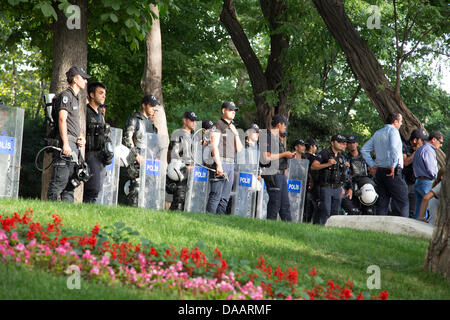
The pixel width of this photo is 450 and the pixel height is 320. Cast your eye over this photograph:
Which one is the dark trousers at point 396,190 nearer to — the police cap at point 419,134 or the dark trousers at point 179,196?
the police cap at point 419,134

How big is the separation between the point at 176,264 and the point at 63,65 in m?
6.37

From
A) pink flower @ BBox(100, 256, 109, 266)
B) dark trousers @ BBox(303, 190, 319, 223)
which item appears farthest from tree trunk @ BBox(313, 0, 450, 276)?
pink flower @ BBox(100, 256, 109, 266)

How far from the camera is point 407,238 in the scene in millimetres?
8836

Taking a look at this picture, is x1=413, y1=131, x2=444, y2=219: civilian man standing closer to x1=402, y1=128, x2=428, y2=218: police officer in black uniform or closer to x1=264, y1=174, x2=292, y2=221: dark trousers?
x1=402, y1=128, x2=428, y2=218: police officer in black uniform

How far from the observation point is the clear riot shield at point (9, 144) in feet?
31.7

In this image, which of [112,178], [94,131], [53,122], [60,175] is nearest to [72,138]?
[53,122]

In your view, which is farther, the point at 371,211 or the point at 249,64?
the point at 249,64

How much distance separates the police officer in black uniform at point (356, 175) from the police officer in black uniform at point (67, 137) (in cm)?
644

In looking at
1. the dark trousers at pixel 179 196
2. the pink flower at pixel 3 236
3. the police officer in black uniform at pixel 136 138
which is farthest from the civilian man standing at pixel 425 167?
the pink flower at pixel 3 236

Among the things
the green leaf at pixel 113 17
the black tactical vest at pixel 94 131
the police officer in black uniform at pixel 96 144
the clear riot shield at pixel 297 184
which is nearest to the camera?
the police officer in black uniform at pixel 96 144

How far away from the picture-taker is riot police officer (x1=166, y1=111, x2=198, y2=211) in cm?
1120

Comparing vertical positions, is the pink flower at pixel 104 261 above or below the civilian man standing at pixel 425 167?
below
